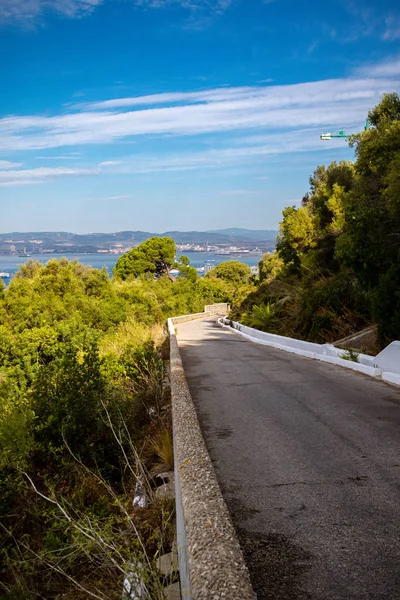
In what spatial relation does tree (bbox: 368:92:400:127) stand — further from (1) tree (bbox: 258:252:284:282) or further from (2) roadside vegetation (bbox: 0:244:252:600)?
(1) tree (bbox: 258:252:284:282)

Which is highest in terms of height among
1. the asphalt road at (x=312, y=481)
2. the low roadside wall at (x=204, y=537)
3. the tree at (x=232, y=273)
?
the low roadside wall at (x=204, y=537)

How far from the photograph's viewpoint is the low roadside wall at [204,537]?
8.15 ft

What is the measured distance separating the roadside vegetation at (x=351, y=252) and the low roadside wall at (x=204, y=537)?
7.39 meters

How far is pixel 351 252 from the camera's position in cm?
1180

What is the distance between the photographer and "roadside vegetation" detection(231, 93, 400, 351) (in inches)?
440

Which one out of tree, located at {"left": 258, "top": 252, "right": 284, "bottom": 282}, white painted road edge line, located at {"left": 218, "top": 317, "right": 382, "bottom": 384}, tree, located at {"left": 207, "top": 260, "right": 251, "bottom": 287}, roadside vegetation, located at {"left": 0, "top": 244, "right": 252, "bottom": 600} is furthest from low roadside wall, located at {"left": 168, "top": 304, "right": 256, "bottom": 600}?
tree, located at {"left": 207, "top": 260, "right": 251, "bottom": 287}

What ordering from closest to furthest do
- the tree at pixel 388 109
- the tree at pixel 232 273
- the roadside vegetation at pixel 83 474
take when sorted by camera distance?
the roadside vegetation at pixel 83 474 → the tree at pixel 388 109 → the tree at pixel 232 273

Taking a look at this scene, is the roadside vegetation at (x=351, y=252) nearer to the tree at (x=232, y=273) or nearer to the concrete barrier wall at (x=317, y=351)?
the concrete barrier wall at (x=317, y=351)

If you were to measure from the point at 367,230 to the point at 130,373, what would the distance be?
628cm

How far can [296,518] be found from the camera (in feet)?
13.0

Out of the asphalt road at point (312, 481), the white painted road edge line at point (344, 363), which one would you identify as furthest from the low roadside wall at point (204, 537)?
the white painted road edge line at point (344, 363)

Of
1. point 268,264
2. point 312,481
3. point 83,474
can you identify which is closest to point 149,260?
point 268,264

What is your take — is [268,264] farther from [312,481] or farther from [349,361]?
[312,481]

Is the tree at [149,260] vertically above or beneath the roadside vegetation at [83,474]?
above
